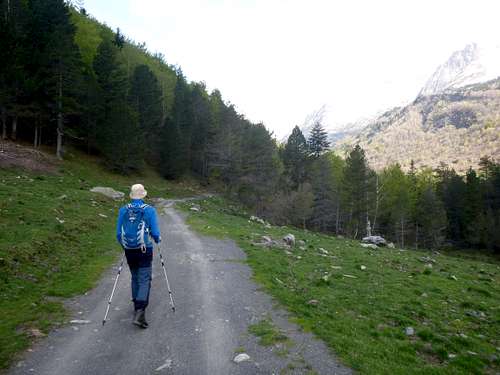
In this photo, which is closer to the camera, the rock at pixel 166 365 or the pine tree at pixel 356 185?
the rock at pixel 166 365

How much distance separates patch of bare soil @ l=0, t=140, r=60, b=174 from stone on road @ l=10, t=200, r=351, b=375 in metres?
27.0

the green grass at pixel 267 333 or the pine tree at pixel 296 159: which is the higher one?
the pine tree at pixel 296 159

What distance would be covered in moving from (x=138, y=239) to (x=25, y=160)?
3291 centimetres

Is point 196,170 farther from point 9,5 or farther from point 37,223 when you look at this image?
point 37,223

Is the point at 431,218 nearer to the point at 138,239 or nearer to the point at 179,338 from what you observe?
the point at 179,338

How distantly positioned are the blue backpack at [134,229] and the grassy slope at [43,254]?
8.55 feet

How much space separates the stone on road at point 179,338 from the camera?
5.72m

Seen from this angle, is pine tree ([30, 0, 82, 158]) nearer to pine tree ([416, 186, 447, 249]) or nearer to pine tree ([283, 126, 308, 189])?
pine tree ([283, 126, 308, 189])

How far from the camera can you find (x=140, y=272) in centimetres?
771

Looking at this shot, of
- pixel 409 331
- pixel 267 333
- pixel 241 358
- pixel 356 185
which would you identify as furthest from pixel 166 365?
pixel 356 185

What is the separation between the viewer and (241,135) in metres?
61.6

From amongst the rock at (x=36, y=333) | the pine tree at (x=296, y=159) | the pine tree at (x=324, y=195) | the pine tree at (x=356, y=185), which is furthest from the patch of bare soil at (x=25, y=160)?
the pine tree at (x=296, y=159)

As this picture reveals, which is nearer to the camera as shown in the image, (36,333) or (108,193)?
(36,333)

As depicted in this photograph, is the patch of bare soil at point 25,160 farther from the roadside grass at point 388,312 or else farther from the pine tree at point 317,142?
the pine tree at point 317,142
